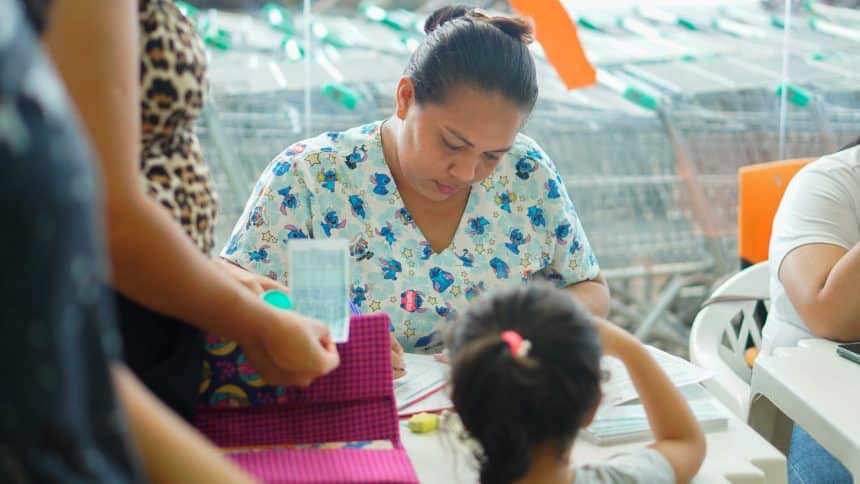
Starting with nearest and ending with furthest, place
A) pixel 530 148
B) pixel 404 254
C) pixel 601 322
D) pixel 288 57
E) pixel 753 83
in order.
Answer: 1. pixel 601 322
2. pixel 404 254
3. pixel 530 148
4. pixel 288 57
5. pixel 753 83

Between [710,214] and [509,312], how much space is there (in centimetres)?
262

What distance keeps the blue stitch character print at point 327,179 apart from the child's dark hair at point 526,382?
0.87 m

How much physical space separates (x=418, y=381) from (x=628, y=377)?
34 centimetres

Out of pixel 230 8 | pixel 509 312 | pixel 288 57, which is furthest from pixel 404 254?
pixel 230 8

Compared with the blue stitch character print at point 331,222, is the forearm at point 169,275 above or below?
above

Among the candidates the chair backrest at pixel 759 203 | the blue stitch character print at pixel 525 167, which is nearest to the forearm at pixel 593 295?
the blue stitch character print at pixel 525 167

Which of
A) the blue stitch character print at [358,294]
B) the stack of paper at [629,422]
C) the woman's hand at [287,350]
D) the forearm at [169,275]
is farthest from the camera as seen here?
the blue stitch character print at [358,294]

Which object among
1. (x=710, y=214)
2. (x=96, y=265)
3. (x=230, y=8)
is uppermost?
(x=230, y=8)

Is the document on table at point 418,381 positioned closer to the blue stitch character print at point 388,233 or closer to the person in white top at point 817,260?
the blue stitch character print at point 388,233

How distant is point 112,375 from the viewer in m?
0.60

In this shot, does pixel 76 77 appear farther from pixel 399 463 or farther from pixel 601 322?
pixel 601 322

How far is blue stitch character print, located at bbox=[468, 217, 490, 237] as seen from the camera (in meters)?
2.02

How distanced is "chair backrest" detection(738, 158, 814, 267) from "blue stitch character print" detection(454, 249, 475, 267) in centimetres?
96

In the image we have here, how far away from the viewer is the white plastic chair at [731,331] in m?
2.06
